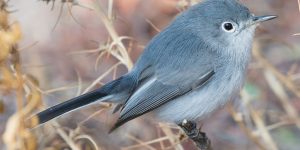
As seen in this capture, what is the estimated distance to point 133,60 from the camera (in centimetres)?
499

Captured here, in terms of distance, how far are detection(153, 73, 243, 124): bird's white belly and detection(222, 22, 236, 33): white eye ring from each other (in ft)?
0.68

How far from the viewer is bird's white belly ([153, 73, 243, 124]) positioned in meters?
2.82

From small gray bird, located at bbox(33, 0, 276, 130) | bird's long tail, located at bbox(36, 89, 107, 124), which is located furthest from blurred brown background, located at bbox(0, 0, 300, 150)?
bird's long tail, located at bbox(36, 89, 107, 124)

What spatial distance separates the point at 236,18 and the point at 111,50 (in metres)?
0.61

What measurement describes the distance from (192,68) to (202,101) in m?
0.16

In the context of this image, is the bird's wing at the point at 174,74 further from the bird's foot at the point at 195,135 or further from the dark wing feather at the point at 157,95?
the bird's foot at the point at 195,135

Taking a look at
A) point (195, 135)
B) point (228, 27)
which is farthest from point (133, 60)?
point (195, 135)

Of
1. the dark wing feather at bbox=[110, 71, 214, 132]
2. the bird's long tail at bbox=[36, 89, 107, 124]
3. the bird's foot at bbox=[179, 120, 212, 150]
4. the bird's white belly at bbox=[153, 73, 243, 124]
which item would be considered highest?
the bird's long tail at bbox=[36, 89, 107, 124]

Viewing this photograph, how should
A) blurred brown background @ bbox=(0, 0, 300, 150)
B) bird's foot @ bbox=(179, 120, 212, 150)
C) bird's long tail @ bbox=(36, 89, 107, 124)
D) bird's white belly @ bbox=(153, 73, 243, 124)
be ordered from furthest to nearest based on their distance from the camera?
blurred brown background @ bbox=(0, 0, 300, 150) < bird's white belly @ bbox=(153, 73, 243, 124) < bird's foot @ bbox=(179, 120, 212, 150) < bird's long tail @ bbox=(36, 89, 107, 124)

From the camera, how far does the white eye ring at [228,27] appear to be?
9.54ft

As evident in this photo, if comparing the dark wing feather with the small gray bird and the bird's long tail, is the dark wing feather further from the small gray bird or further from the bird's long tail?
Answer: the bird's long tail

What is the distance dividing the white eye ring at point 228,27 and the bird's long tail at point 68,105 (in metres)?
0.63

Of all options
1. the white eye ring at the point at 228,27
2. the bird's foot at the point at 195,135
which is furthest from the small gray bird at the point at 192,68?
the bird's foot at the point at 195,135

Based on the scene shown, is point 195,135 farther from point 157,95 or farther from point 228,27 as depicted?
point 228,27
